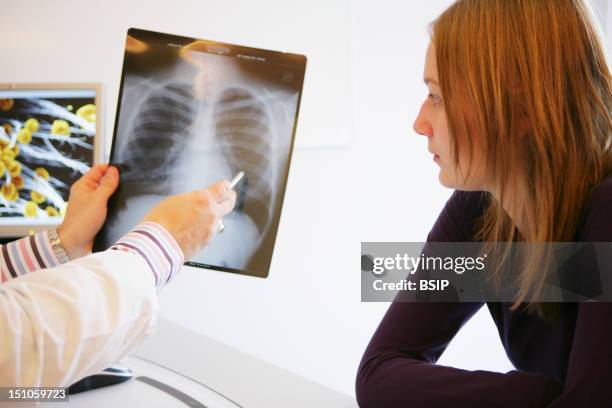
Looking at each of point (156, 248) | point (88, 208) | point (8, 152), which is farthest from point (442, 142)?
point (8, 152)

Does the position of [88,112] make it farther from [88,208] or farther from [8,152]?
[88,208]

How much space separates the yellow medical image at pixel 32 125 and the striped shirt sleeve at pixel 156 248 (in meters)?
0.94

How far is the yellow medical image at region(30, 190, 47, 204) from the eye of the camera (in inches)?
58.3

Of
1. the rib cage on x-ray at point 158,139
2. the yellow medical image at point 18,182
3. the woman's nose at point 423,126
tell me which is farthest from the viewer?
the yellow medical image at point 18,182

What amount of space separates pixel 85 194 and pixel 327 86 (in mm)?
1510

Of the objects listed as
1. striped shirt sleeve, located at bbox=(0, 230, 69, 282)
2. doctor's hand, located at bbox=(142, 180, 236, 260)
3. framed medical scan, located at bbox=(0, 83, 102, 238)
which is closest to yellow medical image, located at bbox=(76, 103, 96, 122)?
framed medical scan, located at bbox=(0, 83, 102, 238)

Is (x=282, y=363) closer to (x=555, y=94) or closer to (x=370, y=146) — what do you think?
(x=370, y=146)

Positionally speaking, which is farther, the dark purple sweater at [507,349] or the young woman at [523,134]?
the young woman at [523,134]

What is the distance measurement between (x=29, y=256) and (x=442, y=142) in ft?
2.20

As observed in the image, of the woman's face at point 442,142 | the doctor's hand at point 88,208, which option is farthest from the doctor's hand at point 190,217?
the woman's face at point 442,142

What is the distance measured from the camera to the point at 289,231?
2396 mm

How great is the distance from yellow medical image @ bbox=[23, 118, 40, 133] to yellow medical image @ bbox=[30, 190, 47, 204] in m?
0.16

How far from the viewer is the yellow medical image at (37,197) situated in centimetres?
148

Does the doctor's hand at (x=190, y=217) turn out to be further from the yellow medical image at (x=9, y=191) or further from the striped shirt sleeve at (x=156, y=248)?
the yellow medical image at (x=9, y=191)
